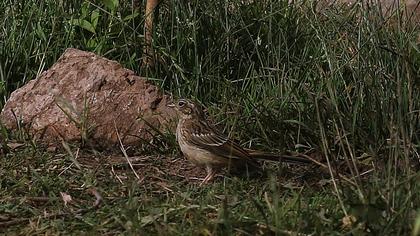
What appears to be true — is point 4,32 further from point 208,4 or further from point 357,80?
point 357,80

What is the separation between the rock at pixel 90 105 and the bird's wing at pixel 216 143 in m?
0.46

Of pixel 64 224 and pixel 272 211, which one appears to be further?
pixel 64 224

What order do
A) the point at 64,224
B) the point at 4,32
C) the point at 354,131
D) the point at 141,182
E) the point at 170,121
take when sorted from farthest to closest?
the point at 4,32 → the point at 170,121 → the point at 354,131 → the point at 141,182 → the point at 64,224

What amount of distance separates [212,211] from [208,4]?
314 centimetres

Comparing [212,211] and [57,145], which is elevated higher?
[212,211]

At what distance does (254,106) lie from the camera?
23.3 feet

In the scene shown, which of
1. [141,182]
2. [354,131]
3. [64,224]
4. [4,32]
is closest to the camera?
[64,224]

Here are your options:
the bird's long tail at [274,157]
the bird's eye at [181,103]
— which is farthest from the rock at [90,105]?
the bird's long tail at [274,157]

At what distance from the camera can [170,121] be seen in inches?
286

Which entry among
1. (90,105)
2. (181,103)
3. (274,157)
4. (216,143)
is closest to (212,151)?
(216,143)

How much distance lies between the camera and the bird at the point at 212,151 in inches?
258

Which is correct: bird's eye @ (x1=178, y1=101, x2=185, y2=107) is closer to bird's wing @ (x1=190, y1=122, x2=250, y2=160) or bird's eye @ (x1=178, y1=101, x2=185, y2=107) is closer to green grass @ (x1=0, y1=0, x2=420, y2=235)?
bird's wing @ (x1=190, y1=122, x2=250, y2=160)

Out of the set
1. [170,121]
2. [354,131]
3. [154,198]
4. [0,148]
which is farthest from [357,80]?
[0,148]

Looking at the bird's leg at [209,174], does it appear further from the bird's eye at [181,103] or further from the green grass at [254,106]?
the bird's eye at [181,103]
